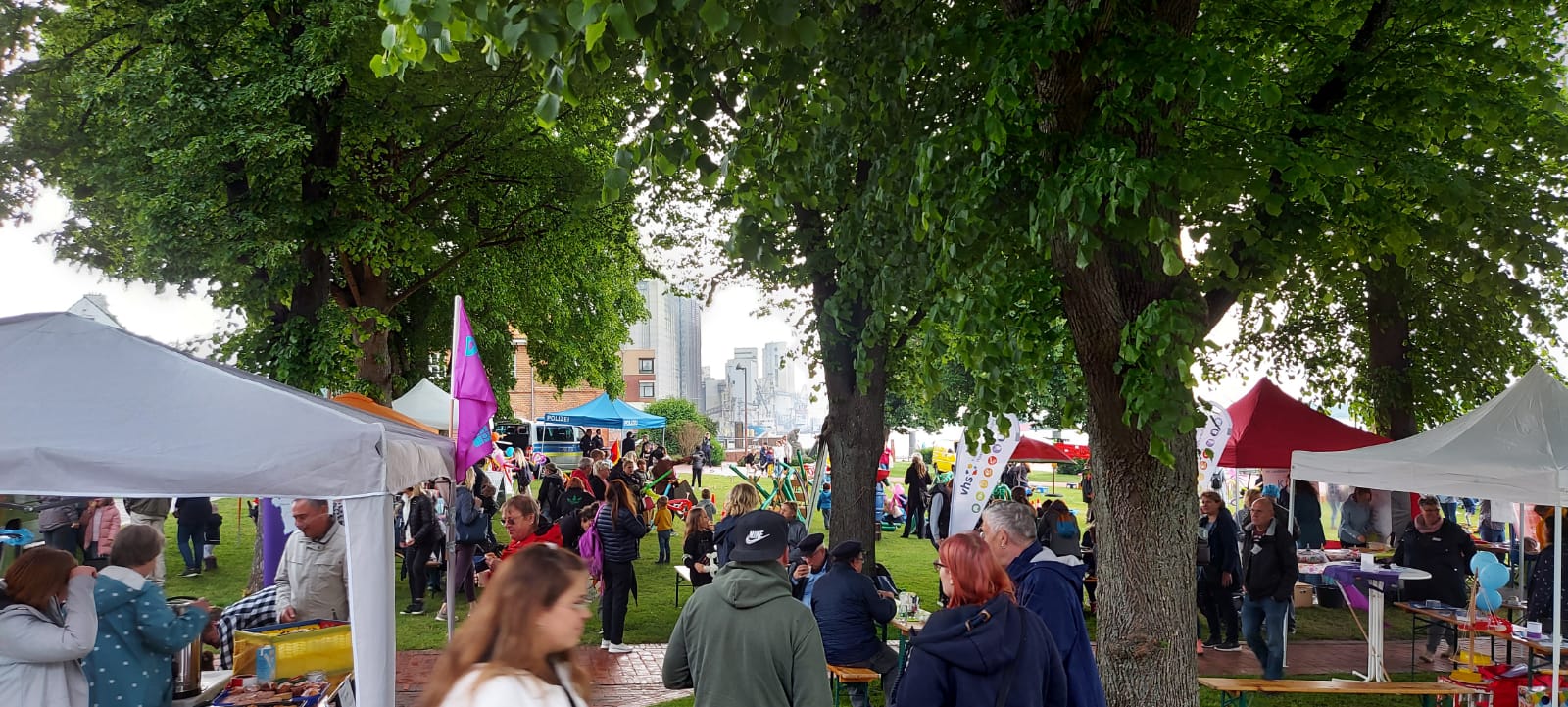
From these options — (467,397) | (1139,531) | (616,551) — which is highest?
(467,397)

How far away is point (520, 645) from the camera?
97.1 inches

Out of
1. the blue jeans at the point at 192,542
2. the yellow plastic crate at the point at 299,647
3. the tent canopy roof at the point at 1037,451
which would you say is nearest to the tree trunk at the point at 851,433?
the yellow plastic crate at the point at 299,647

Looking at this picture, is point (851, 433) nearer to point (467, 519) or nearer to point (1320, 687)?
point (467, 519)

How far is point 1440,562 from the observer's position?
436 inches

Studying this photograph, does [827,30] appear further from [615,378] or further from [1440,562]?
[615,378]

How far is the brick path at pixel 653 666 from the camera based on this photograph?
9.16 m

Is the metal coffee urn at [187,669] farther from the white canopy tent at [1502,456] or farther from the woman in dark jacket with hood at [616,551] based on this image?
the white canopy tent at [1502,456]

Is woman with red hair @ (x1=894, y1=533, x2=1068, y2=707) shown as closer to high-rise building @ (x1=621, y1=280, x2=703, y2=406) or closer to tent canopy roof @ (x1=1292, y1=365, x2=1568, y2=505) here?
tent canopy roof @ (x1=1292, y1=365, x2=1568, y2=505)

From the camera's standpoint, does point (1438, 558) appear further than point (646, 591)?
No

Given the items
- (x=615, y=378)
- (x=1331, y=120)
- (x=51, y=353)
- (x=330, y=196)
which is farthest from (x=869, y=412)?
(x=615, y=378)

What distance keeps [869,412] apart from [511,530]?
5.66m

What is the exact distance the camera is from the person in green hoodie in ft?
14.2

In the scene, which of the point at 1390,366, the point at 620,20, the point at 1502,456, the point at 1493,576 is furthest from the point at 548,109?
the point at 1390,366

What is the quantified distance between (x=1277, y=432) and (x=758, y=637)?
492 inches
